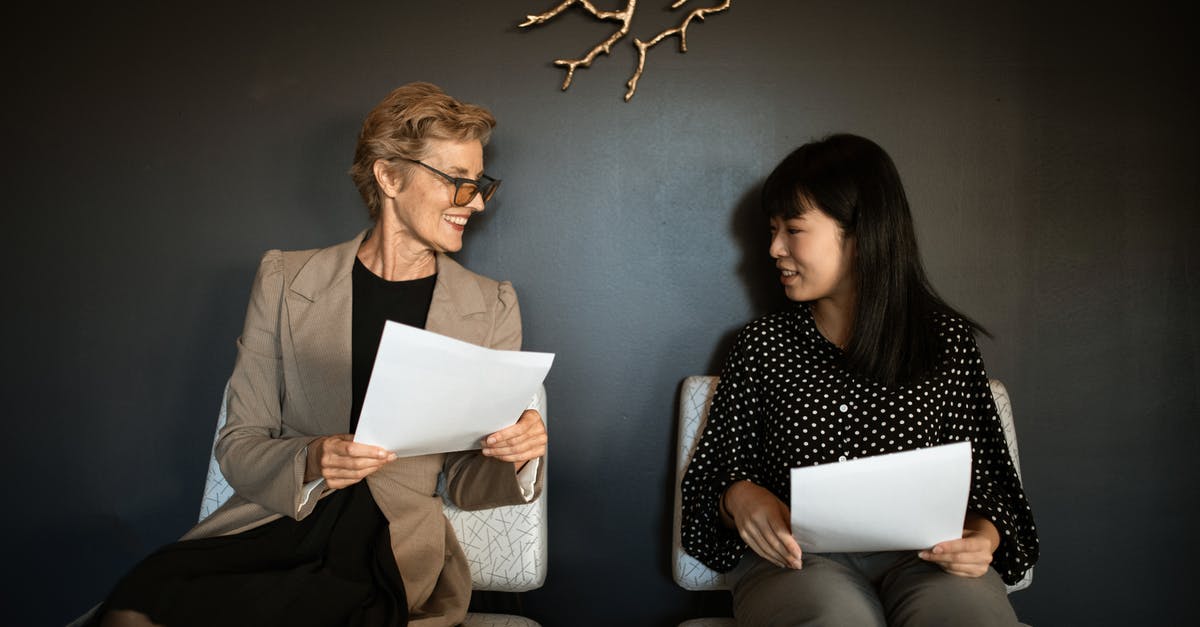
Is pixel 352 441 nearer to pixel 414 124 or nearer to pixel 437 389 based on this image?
pixel 437 389

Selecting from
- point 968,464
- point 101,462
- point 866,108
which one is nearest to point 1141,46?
point 866,108

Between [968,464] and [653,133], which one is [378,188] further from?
[968,464]

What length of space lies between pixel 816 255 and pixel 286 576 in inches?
47.5

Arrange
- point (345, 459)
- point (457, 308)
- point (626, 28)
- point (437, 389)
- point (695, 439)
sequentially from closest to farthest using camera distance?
point (437, 389)
point (345, 459)
point (457, 308)
point (695, 439)
point (626, 28)

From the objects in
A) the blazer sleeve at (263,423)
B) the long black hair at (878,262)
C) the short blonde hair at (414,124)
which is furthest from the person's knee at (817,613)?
the short blonde hair at (414,124)

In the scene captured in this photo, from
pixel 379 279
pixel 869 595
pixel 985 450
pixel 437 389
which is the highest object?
pixel 379 279

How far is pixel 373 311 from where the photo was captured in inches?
68.0

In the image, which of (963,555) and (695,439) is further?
(695,439)

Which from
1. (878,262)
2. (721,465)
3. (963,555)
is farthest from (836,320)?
(963,555)

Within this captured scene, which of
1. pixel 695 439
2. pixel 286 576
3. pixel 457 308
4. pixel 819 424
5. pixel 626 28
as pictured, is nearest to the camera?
pixel 286 576

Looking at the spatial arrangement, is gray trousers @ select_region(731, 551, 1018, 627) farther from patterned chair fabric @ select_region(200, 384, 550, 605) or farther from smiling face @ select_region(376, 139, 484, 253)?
smiling face @ select_region(376, 139, 484, 253)

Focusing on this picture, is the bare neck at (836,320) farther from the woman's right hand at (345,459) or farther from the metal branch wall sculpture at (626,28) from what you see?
the woman's right hand at (345,459)

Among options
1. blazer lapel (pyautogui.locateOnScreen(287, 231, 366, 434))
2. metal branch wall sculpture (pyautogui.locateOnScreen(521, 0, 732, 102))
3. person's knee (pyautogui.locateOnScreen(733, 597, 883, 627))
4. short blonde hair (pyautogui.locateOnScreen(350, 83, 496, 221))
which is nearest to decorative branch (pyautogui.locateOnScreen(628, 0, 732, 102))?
metal branch wall sculpture (pyautogui.locateOnScreen(521, 0, 732, 102))

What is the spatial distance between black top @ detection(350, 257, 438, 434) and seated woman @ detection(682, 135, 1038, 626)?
0.68 metres
